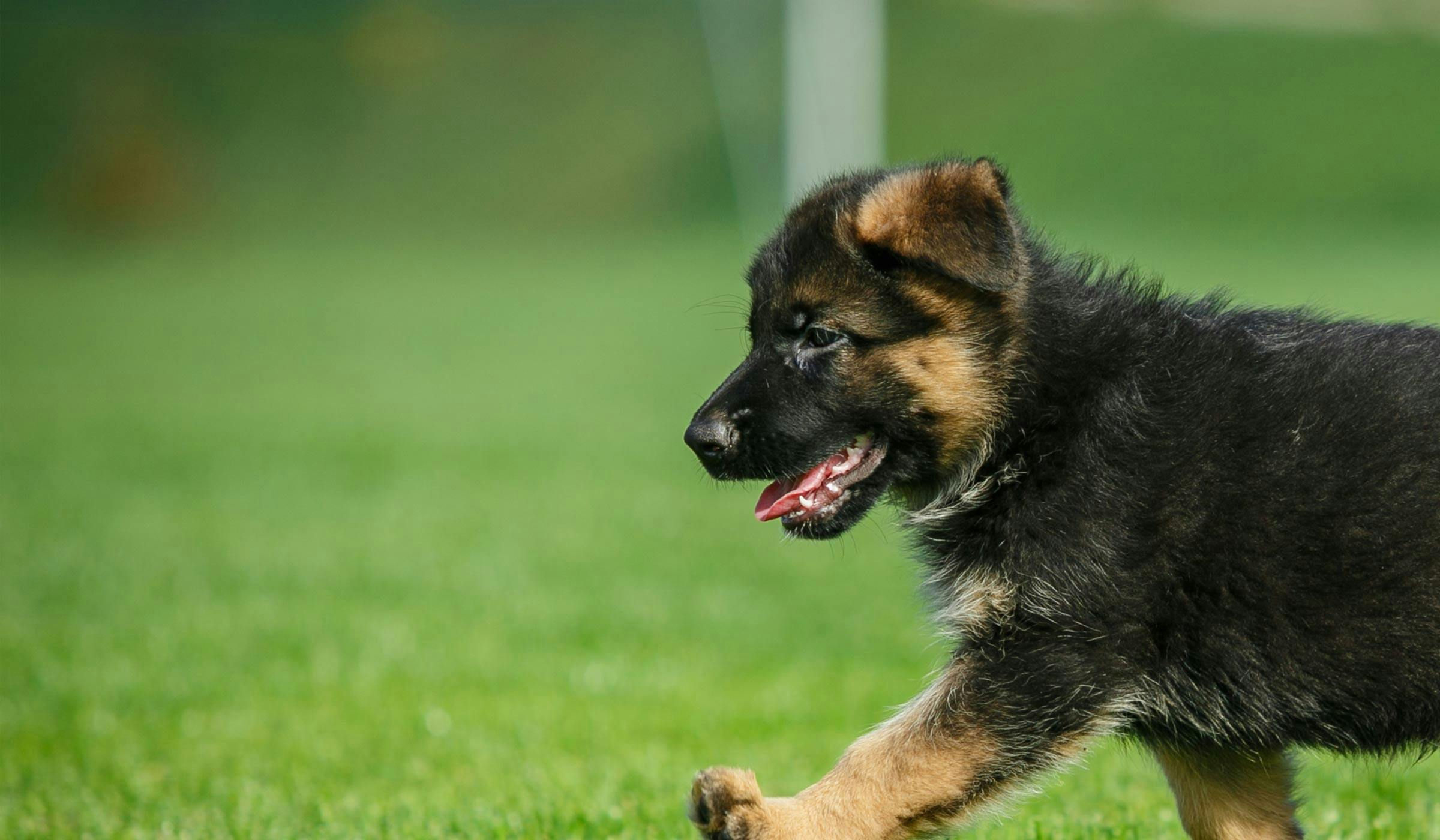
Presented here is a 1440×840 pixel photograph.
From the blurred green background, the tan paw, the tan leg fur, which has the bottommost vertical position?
the blurred green background

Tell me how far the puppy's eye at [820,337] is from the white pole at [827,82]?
72.1ft

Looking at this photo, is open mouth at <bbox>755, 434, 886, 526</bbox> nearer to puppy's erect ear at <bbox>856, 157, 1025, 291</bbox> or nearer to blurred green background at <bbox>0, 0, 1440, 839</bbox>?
puppy's erect ear at <bbox>856, 157, 1025, 291</bbox>

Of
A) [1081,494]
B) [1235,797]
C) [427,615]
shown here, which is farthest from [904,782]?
[427,615]

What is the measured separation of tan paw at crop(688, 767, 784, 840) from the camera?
387 cm

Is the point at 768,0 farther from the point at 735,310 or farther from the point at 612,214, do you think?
the point at 735,310

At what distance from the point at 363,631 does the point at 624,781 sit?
377cm

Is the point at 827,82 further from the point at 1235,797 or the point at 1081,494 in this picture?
the point at 1081,494

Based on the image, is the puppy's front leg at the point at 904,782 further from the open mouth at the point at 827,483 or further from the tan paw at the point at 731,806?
the open mouth at the point at 827,483

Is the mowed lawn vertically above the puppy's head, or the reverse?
the puppy's head

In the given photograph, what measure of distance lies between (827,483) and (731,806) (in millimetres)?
964

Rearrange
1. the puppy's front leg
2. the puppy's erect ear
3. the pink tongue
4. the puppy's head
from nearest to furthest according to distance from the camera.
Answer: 1. the puppy's front leg
2. the puppy's erect ear
3. the puppy's head
4. the pink tongue

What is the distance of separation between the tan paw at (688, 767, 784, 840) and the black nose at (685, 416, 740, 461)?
88cm

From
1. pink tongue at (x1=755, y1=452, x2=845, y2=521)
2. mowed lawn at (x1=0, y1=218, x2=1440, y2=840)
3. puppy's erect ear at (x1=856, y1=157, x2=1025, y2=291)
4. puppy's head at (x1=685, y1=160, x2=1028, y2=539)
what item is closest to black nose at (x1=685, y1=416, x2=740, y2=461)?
puppy's head at (x1=685, y1=160, x2=1028, y2=539)

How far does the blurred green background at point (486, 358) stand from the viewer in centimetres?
698
